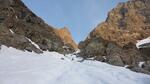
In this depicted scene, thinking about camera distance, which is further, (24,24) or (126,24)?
(126,24)

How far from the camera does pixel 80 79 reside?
11.7 meters

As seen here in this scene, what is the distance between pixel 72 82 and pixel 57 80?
2.28 ft

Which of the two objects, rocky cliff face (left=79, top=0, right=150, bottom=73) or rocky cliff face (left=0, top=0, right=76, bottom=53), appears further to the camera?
rocky cliff face (left=79, top=0, right=150, bottom=73)

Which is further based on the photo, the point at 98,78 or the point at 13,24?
the point at 13,24

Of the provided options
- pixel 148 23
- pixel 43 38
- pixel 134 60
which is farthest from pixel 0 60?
pixel 148 23

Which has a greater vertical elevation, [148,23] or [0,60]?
[148,23]

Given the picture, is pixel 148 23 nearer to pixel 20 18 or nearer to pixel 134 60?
pixel 134 60

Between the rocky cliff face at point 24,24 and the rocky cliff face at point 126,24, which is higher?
the rocky cliff face at point 126,24

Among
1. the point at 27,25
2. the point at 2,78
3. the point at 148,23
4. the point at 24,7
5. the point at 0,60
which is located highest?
the point at 148,23

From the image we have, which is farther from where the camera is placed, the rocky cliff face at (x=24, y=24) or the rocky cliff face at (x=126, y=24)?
the rocky cliff face at (x=126, y=24)

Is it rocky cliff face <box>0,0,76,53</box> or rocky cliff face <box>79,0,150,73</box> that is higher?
rocky cliff face <box>79,0,150,73</box>

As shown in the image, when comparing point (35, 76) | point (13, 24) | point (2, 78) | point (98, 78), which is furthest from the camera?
point (13, 24)

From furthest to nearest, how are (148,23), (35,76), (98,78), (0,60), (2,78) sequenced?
(148,23)
(0,60)
(98,78)
(35,76)
(2,78)

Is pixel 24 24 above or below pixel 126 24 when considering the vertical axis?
below
